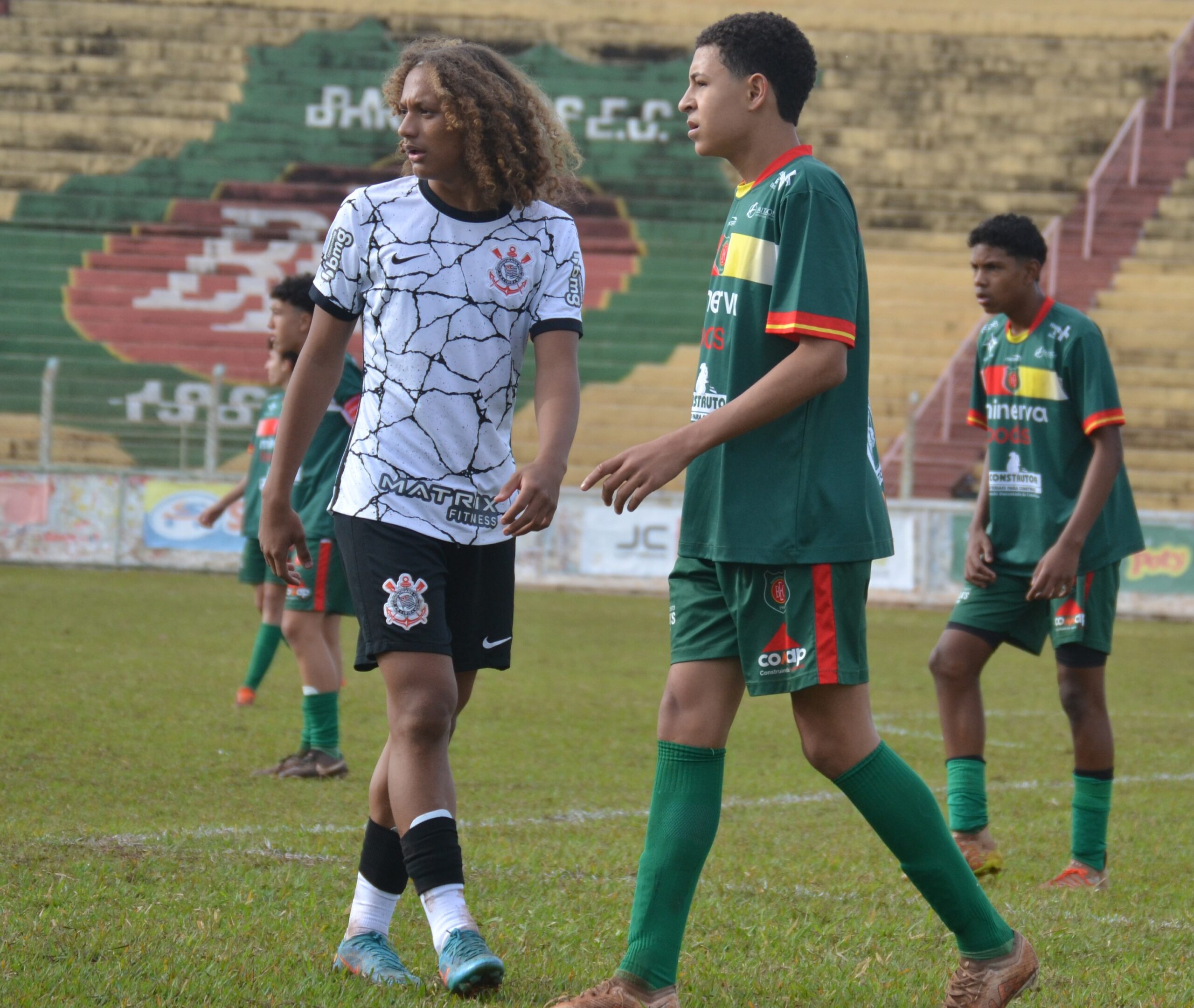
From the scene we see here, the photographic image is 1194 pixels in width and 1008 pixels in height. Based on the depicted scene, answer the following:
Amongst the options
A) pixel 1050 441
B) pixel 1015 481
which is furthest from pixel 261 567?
pixel 1050 441

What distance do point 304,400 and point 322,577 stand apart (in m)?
3.04

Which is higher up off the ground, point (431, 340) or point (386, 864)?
point (431, 340)

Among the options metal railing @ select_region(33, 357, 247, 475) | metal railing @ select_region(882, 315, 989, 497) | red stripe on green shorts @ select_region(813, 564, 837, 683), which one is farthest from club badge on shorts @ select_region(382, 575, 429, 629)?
metal railing @ select_region(33, 357, 247, 475)

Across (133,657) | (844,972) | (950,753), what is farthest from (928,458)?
(844,972)

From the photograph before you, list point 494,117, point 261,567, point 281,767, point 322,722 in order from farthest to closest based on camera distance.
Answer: point 261,567, point 322,722, point 281,767, point 494,117

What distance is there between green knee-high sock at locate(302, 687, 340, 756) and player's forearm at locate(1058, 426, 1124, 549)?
2.76 metres

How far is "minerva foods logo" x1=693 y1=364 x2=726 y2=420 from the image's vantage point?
9.12 ft

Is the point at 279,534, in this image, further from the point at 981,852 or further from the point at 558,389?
the point at 981,852

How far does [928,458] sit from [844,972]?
14238 millimetres

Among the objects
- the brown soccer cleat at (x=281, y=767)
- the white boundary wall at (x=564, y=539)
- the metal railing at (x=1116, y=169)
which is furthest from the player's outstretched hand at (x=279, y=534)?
the metal railing at (x=1116, y=169)

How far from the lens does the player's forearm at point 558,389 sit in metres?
2.91

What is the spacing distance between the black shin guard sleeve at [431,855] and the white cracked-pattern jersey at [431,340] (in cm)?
54

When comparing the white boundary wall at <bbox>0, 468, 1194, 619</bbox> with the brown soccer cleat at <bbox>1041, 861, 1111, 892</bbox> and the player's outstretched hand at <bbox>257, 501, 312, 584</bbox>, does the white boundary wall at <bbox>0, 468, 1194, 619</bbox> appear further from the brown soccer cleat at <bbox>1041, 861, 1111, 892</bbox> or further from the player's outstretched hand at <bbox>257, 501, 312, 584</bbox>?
the player's outstretched hand at <bbox>257, 501, 312, 584</bbox>

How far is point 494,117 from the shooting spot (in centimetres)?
294
